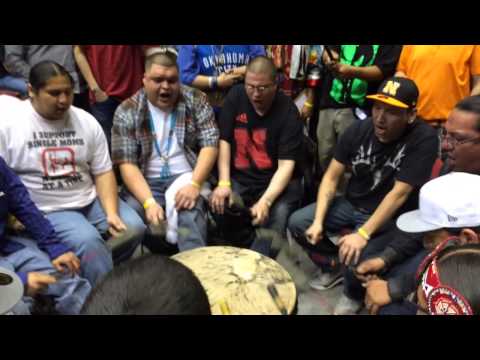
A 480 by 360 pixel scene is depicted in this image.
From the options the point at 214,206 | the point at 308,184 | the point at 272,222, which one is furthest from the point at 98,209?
the point at 308,184

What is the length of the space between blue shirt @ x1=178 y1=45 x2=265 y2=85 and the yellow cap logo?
3.34ft

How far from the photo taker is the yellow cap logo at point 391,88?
258 cm

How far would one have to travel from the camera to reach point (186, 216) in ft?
9.14

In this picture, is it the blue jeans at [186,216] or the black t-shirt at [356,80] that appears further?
the black t-shirt at [356,80]

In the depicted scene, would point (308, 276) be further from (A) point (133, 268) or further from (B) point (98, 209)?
(A) point (133, 268)

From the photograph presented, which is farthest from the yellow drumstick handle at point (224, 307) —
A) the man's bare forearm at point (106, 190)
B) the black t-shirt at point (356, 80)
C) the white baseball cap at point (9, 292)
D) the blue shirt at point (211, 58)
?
the black t-shirt at point (356, 80)

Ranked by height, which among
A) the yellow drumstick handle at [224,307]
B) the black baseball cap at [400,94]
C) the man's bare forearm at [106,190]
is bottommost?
the yellow drumstick handle at [224,307]

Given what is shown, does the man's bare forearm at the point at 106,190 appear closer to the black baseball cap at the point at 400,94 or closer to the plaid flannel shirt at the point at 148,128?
the plaid flannel shirt at the point at 148,128

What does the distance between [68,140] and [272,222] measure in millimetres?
1316

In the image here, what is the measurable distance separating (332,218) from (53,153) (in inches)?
67.2

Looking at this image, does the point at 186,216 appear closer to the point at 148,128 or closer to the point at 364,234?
the point at 148,128

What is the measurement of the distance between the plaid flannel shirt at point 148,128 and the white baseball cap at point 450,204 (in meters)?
1.46

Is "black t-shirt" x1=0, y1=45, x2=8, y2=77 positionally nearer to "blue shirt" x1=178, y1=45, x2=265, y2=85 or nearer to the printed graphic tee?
the printed graphic tee

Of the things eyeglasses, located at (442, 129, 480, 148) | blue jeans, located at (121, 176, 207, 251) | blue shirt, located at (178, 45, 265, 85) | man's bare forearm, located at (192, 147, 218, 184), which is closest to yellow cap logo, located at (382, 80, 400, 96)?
eyeglasses, located at (442, 129, 480, 148)
